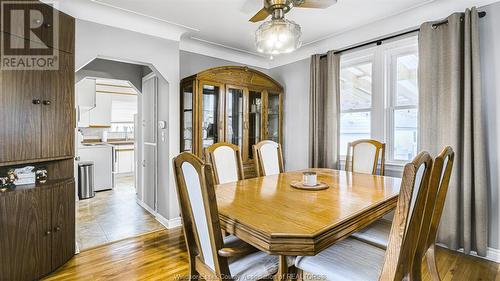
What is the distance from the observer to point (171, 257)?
7.88 ft

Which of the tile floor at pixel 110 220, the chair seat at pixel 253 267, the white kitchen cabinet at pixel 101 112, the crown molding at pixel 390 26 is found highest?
the crown molding at pixel 390 26

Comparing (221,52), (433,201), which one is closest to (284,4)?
(433,201)

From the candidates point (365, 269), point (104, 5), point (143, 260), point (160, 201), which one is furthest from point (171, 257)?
point (104, 5)

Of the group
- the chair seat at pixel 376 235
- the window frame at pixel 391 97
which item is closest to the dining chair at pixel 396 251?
the chair seat at pixel 376 235

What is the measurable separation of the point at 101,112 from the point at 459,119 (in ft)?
22.3

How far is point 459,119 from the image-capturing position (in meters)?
2.32

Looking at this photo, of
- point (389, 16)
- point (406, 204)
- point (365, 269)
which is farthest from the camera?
point (389, 16)

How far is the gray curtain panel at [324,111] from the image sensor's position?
3.37 metres

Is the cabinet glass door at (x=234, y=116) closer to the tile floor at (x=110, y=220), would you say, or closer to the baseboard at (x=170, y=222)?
the baseboard at (x=170, y=222)

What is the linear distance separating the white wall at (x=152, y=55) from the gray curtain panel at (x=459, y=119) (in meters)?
2.78

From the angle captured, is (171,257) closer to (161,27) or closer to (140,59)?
(140,59)

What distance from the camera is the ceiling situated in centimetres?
251

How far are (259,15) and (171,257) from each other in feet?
7.49

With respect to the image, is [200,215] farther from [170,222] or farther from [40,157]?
[170,222]
